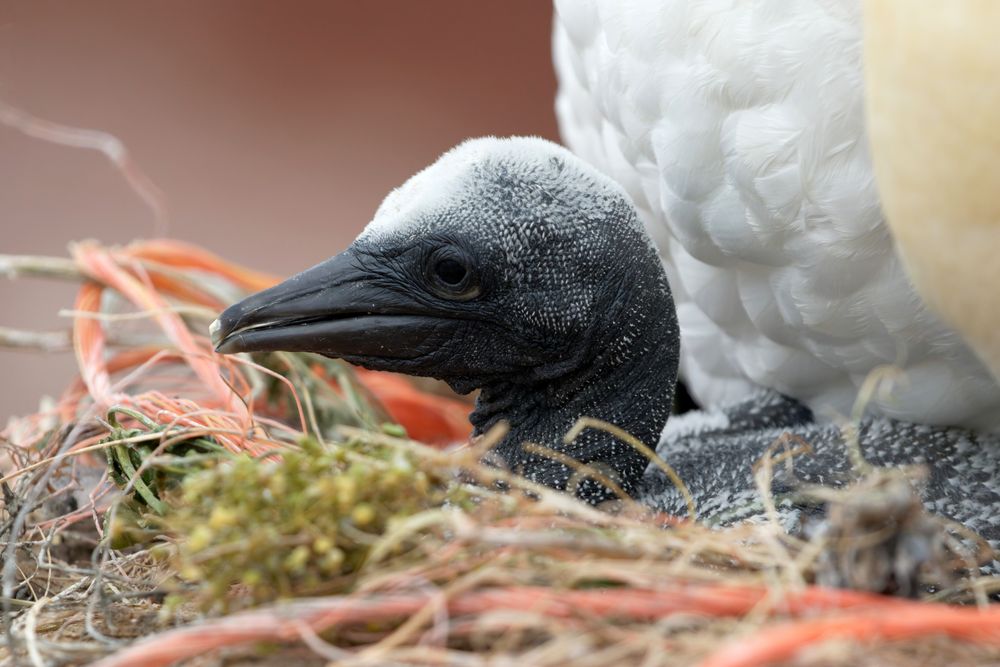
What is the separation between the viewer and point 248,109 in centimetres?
270

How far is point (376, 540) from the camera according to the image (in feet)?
2.25

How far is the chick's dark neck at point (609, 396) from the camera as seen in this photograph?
41.5 inches

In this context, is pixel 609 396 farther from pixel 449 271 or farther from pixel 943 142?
pixel 943 142

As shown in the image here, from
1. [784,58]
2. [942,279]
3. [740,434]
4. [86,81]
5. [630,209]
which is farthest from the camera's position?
[86,81]

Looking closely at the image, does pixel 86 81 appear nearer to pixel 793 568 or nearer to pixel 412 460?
pixel 412 460

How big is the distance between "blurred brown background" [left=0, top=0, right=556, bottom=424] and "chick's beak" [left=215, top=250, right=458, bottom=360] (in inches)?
66.0

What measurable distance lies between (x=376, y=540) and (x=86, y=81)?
2227 mm

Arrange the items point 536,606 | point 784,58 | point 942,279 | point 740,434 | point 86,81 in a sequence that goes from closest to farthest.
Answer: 1. point 536,606
2. point 942,279
3. point 784,58
4. point 740,434
5. point 86,81

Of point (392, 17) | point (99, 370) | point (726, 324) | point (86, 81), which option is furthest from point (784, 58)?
point (86, 81)

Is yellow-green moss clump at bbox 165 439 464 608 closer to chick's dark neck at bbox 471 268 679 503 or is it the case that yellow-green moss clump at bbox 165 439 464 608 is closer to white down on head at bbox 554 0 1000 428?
chick's dark neck at bbox 471 268 679 503

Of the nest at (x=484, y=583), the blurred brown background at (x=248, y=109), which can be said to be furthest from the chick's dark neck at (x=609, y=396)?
the blurred brown background at (x=248, y=109)

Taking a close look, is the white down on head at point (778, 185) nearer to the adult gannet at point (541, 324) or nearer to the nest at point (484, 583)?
the adult gannet at point (541, 324)

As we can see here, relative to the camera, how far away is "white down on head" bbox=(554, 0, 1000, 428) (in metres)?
0.96

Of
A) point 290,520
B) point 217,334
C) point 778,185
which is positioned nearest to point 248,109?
point 217,334
